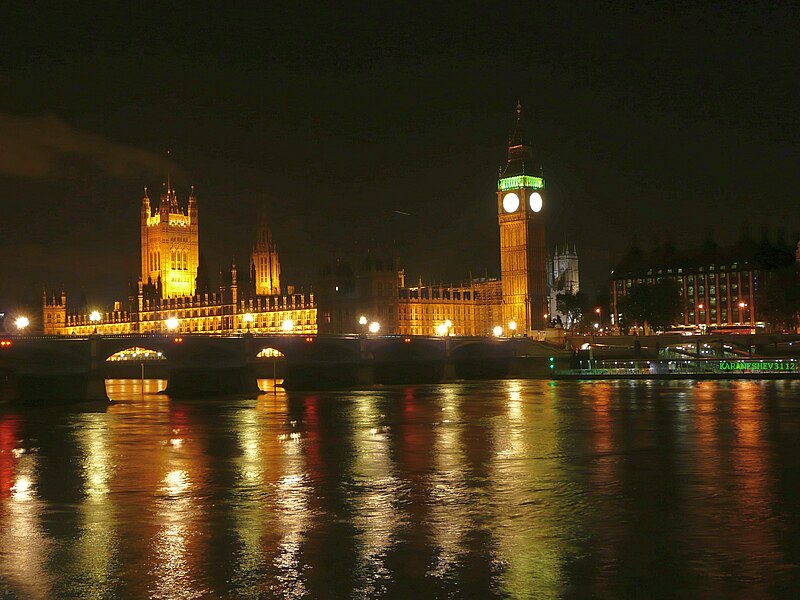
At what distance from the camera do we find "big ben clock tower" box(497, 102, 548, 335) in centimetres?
16500

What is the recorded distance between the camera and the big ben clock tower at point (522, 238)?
16500 cm

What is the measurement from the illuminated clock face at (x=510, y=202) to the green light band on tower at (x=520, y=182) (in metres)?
1.17

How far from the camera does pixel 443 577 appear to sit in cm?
1742

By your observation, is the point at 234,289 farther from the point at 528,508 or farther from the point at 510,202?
the point at 528,508

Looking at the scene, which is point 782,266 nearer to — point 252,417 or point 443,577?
point 252,417

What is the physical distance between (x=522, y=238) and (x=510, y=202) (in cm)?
640

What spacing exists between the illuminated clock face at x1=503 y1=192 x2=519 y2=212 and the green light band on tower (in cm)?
117

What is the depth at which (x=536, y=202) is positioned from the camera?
550 ft

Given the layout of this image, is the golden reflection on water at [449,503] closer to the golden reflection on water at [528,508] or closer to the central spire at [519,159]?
the golden reflection on water at [528,508]

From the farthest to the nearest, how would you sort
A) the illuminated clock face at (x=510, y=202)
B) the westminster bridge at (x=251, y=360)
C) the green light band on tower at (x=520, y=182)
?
the illuminated clock face at (x=510, y=202) < the green light band on tower at (x=520, y=182) < the westminster bridge at (x=251, y=360)

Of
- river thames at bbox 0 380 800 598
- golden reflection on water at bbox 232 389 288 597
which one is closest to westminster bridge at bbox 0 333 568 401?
river thames at bbox 0 380 800 598

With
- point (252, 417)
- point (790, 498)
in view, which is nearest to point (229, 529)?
point (790, 498)

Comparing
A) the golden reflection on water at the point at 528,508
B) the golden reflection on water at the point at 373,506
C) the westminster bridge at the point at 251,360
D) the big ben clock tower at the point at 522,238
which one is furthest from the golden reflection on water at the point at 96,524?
the big ben clock tower at the point at 522,238

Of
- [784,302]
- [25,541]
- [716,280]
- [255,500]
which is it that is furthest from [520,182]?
[25,541]
